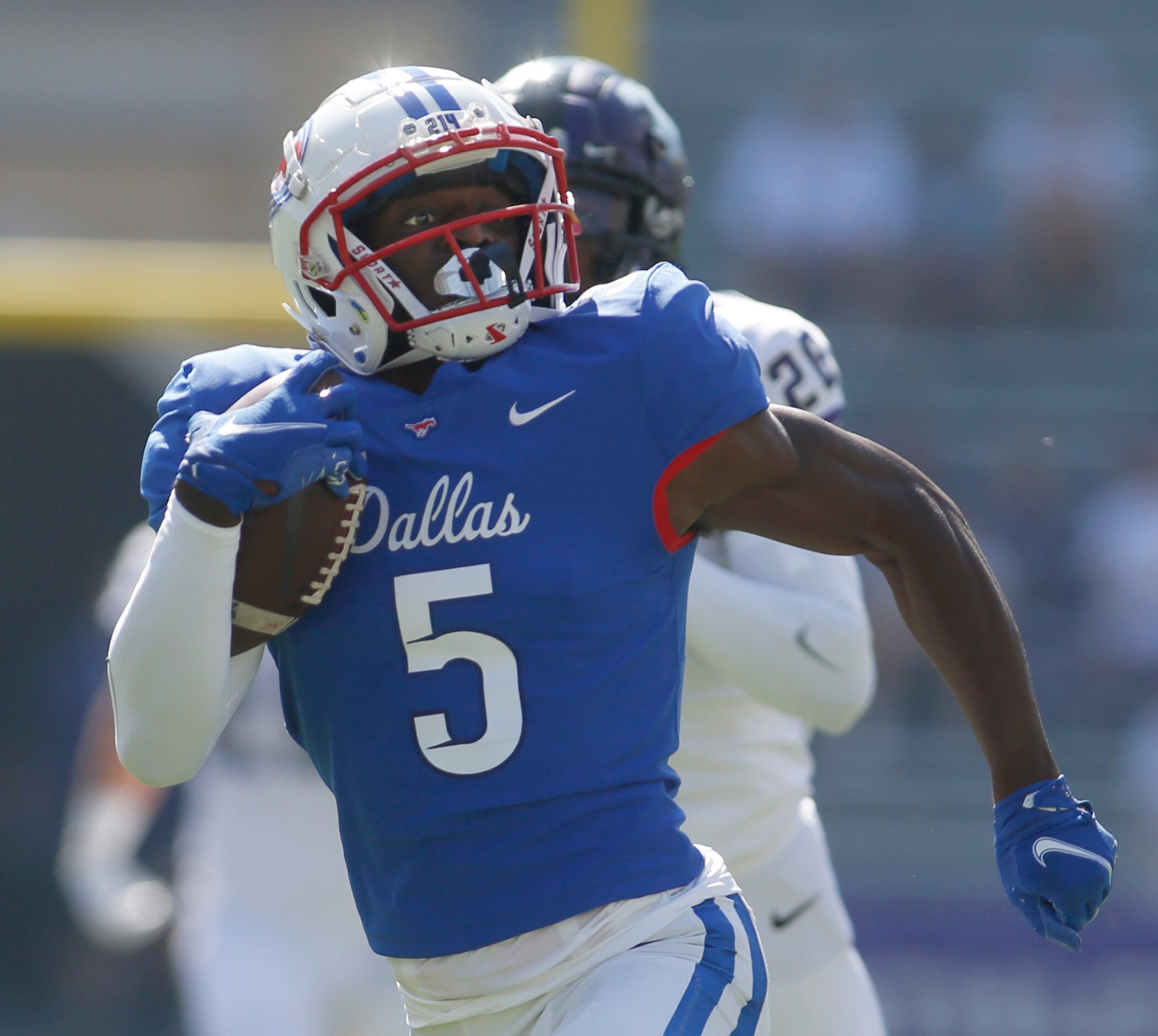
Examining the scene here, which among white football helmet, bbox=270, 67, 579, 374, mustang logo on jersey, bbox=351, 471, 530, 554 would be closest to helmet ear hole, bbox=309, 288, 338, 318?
white football helmet, bbox=270, 67, 579, 374

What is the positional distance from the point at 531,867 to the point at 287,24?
→ 10.6 meters

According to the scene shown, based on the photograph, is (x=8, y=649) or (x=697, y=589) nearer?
(x=697, y=589)

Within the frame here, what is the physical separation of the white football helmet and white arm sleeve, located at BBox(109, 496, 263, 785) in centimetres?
37

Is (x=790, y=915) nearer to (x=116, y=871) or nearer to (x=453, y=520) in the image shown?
(x=453, y=520)

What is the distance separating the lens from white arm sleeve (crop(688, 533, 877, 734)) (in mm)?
2643

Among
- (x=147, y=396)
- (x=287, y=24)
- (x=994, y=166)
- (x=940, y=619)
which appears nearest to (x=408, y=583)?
(x=940, y=619)

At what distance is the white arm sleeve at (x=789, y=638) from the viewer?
264 centimetres

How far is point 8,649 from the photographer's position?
628cm

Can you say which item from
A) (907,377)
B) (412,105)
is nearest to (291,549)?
(412,105)

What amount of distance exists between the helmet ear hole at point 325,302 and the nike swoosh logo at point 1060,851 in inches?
42.2

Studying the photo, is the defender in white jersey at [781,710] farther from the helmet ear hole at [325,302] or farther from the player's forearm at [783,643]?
the helmet ear hole at [325,302]

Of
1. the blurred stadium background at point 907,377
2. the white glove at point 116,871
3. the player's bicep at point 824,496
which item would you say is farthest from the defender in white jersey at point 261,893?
the player's bicep at point 824,496

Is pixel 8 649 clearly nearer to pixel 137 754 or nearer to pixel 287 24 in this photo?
pixel 137 754

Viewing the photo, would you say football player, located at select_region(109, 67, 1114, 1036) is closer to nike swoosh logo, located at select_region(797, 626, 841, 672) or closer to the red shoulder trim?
the red shoulder trim
